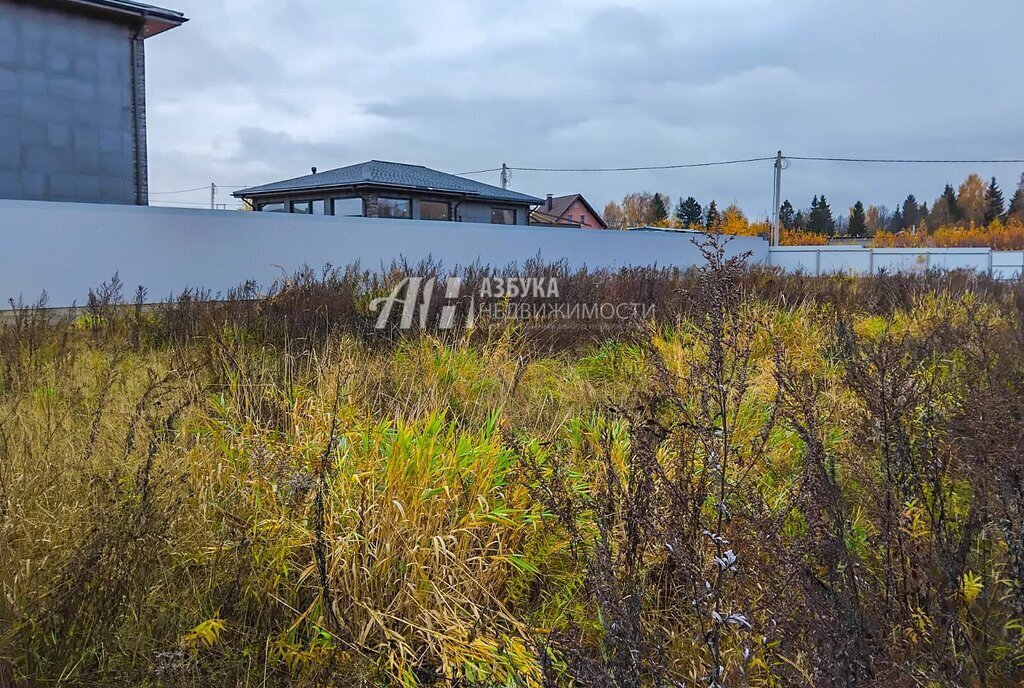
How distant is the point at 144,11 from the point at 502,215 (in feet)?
46.2

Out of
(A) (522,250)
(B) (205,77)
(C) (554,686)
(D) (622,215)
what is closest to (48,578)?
(C) (554,686)

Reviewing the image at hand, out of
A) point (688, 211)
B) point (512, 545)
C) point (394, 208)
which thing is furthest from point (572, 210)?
point (512, 545)

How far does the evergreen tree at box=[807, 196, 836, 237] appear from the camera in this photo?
61.9 meters

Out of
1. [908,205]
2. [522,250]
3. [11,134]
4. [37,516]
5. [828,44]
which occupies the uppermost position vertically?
[908,205]

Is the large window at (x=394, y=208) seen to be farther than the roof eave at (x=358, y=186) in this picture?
Yes

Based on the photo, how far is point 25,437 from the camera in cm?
299

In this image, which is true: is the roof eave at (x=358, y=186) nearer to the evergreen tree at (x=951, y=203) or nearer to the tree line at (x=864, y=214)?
the tree line at (x=864, y=214)

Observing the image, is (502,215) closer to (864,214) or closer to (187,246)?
(187,246)

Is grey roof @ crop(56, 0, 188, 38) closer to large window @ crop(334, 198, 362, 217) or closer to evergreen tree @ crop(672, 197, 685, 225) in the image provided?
large window @ crop(334, 198, 362, 217)

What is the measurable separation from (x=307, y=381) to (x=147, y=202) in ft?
40.7

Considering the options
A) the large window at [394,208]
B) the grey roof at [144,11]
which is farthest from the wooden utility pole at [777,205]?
the grey roof at [144,11]

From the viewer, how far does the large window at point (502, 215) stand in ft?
81.4

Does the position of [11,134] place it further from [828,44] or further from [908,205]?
[908,205]

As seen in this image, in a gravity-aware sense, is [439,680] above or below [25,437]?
below
